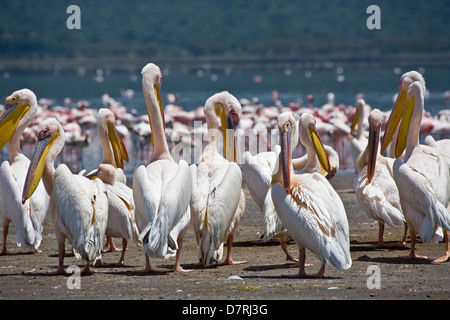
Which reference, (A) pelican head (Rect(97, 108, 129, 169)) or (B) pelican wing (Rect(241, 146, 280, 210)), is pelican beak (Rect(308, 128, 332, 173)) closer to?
(B) pelican wing (Rect(241, 146, 280, 210))

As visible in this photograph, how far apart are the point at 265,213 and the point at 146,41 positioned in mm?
103133

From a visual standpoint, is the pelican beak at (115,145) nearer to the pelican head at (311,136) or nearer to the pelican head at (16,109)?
the pelican head at (16,109)

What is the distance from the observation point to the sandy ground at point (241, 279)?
6313 millimetres

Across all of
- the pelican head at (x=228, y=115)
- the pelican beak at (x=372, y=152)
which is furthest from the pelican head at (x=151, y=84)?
the pelican beak at (x=372, y=152)

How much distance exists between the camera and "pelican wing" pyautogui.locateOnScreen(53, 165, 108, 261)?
7.09 m

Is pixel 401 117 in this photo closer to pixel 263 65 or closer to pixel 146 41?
pixel 263 65

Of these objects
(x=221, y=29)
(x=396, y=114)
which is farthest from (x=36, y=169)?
(x=221, y=29)

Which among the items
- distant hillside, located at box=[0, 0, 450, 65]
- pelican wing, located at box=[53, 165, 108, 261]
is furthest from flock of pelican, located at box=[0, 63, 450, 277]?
distant hillside, located at box=[0, 0, 450, 65]

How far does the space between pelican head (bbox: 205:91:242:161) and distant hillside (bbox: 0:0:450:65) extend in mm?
77169

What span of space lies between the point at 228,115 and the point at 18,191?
7.51 ft

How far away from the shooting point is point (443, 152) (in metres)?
9.35

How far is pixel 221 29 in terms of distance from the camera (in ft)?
375

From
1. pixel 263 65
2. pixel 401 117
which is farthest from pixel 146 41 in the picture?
pixel 401 117

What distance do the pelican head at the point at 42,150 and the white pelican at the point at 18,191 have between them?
1099mm
